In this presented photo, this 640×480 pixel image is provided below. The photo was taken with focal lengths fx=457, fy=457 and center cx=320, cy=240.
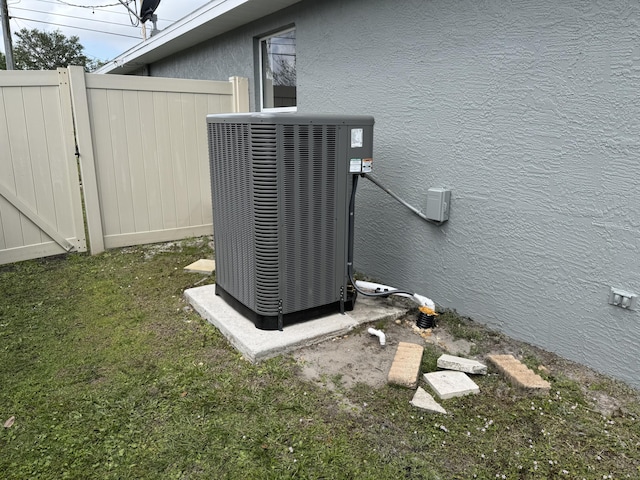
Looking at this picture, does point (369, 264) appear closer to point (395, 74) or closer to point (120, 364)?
point (395, 74)

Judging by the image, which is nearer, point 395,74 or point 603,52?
point 603,52

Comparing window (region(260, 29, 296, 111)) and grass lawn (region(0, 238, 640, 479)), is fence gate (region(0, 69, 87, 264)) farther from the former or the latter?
window (region(260, 29, 296, 111))

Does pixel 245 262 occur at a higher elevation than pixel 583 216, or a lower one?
lower

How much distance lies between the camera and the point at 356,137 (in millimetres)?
2922

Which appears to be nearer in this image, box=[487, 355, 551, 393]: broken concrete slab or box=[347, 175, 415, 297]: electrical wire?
box=[487, 355, 551, 393]: broken concrete slab

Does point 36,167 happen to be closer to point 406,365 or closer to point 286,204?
point 286,204

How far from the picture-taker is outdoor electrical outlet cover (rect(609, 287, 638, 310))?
7.70 feet

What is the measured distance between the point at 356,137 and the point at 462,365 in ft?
4.97

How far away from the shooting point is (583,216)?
2488mm

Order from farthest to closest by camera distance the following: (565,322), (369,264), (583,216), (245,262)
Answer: (369,264) → (245,262) → (565,322) → (583,216)

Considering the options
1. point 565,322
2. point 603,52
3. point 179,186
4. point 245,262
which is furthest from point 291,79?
point 565,322

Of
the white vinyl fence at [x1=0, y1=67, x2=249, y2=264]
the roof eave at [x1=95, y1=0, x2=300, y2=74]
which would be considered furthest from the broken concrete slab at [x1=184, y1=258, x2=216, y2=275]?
the roof eave at [x1=95, y1=0, x2=300, y2=74]

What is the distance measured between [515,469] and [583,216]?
1.38 m

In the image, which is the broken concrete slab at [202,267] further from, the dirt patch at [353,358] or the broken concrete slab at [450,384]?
the broken concrete slab at [450,384]
